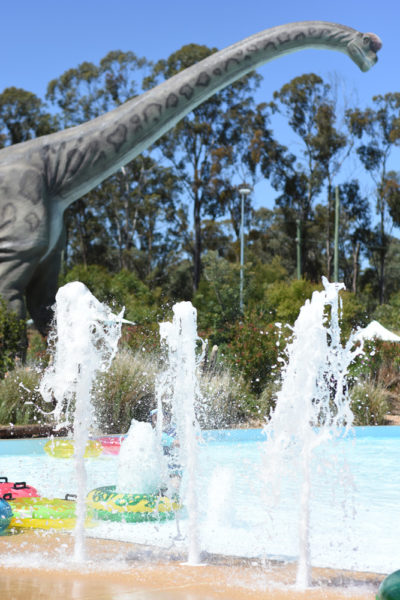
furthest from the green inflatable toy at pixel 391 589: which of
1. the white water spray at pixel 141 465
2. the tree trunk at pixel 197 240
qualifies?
the tree trunk at pixel 197 240

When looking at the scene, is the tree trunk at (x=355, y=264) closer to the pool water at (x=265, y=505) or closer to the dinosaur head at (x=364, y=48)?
the pool water at (x=265, y=505)

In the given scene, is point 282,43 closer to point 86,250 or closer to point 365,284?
A: point 86,250

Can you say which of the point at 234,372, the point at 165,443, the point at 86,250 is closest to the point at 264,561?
the point at 165,443

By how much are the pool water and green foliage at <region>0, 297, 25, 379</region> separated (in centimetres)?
83

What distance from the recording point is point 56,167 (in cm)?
857

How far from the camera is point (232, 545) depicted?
4410mm

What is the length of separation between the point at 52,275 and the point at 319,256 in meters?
29.2

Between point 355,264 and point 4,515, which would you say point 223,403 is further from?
point 355,264

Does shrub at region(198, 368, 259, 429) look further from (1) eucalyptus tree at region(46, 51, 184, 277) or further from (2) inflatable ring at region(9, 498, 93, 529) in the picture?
(1) eucalyptus tree at region(46, 51, 184, 277)

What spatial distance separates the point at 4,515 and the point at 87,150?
525 centimetres

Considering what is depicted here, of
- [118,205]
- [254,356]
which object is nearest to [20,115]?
[118,205]

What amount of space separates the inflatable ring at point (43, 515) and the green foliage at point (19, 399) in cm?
437

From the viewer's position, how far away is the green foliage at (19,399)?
8.96 meters

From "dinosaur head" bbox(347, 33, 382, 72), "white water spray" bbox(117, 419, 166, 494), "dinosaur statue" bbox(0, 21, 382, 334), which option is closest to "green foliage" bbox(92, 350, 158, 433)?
"dinosaur statue" bbox(0, 21, 382, 334)
